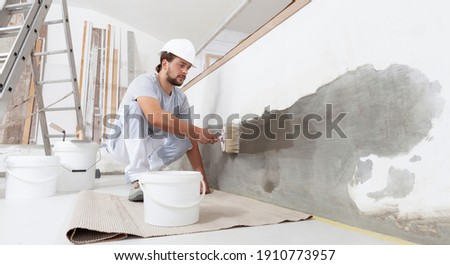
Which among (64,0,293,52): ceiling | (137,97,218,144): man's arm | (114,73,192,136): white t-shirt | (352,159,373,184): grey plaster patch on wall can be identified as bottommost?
(352,159,373,184): grey plaster patch on wall

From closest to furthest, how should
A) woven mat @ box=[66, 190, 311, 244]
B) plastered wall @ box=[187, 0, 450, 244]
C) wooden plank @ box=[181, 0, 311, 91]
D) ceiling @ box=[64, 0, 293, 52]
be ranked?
plastered wall @ box=[187, 0, 450, 244] → woven mat @ box=[66, 190, 311, 244] → wooden plank @ box=[181, 0, 311, 91] → ceiling @ box=[64, 0, 293, 52]

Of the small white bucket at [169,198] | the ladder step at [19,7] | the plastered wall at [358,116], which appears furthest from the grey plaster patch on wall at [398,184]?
the ladder step at [19,7]

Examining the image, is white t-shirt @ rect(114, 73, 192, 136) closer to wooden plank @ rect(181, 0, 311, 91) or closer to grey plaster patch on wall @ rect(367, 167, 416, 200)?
wooden plank @ rect(181, 0, 311, 91)

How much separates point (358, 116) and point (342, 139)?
0.32 feet

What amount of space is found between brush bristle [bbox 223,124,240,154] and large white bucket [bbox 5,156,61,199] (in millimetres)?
1024

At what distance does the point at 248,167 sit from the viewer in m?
1.53

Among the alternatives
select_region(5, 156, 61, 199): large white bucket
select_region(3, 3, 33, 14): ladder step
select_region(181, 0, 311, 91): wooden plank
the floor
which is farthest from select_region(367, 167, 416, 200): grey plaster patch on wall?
select_region(3, 3, 33, 14): ladder step

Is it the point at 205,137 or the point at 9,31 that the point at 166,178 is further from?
the point at 9,31

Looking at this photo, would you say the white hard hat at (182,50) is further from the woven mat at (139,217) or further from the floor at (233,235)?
the floor at (233,235)

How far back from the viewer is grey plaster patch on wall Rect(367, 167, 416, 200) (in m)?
0.76

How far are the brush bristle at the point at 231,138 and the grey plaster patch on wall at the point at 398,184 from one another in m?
0.91

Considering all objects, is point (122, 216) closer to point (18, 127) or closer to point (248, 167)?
point (248, 167)

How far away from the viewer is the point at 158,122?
1475 mm

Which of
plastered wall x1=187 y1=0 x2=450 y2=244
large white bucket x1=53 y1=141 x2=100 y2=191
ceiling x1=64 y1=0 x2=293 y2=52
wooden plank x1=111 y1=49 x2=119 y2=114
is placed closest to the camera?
plastered wall x1=187 y1=0 x2=450 y2=244
